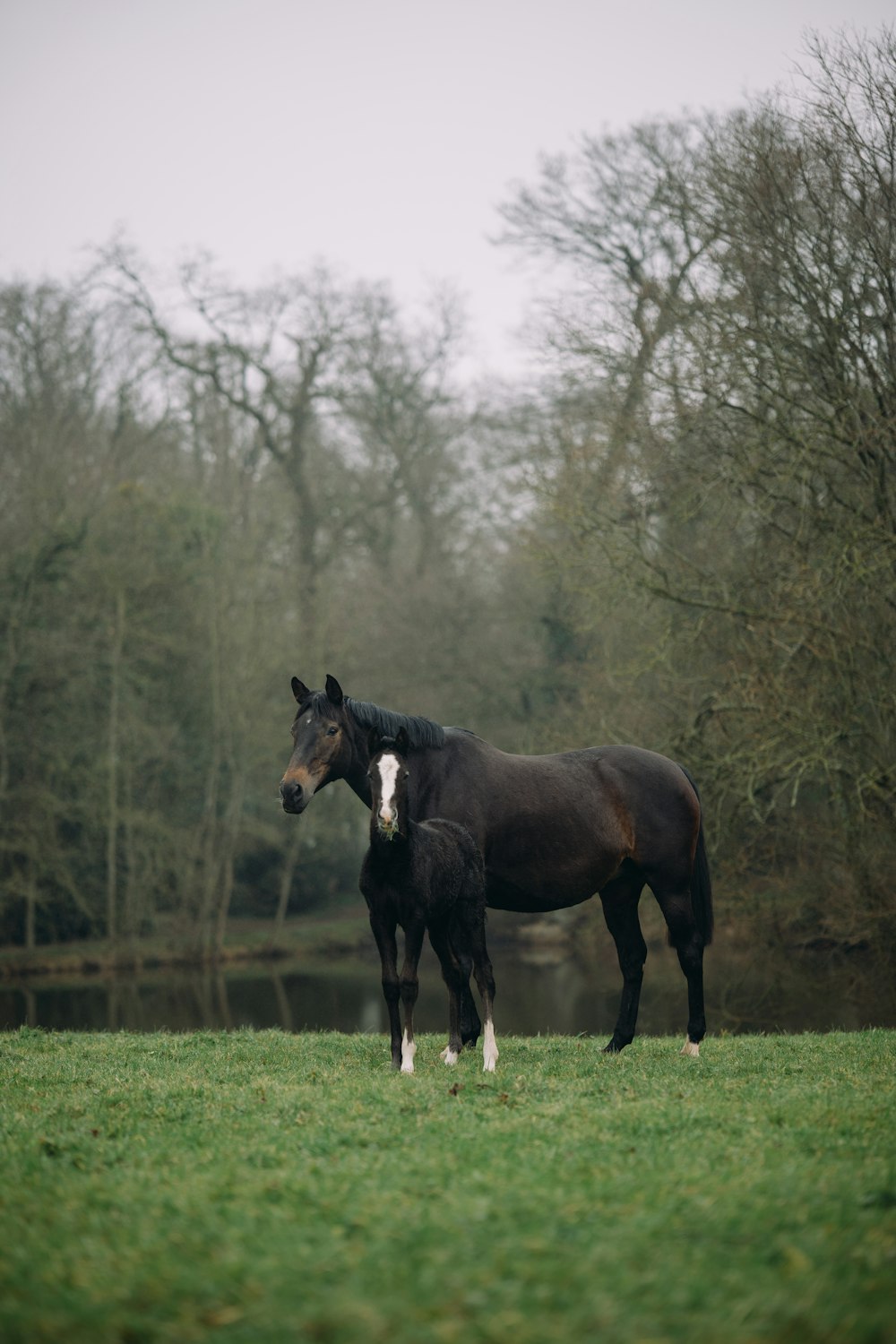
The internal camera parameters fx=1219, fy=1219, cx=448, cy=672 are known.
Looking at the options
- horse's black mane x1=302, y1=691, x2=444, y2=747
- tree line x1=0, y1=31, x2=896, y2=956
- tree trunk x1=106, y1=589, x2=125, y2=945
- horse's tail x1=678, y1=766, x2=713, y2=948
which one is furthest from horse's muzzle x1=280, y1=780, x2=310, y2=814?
tree trunk x1=106, y1=589, x2=125, y2=945

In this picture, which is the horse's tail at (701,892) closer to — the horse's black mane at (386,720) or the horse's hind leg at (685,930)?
the horse's hind leg at (685,930)

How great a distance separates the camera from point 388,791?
786cm

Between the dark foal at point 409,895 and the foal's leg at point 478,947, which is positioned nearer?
the dark foal at point 409,895

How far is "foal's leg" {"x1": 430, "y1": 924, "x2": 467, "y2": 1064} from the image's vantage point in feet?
27.4

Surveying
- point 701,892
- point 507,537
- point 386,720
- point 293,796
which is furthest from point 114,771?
point 701,892

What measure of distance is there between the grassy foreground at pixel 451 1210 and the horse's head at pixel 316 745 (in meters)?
2.24

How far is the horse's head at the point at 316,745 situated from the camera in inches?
352

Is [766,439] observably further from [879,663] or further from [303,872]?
[303,872]

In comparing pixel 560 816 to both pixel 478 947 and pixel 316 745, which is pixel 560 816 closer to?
pixel 478 947

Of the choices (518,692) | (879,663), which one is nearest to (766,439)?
(879,663)

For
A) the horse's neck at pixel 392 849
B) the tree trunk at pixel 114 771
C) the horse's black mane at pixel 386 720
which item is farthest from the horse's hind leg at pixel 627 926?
the tree trunk at pixel 114 771

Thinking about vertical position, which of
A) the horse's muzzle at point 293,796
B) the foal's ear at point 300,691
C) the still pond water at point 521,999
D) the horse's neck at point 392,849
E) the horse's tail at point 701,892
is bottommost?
the still pond water at point 521,999

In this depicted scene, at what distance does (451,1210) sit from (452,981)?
441cm

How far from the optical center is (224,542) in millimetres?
31125
